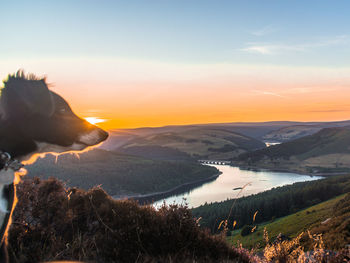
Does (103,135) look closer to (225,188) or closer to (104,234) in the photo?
(104,234)

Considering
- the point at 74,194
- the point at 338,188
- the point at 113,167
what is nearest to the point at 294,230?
the point at 338,188

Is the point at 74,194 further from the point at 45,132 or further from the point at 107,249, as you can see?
the point at 45,132

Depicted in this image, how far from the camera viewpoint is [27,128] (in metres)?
4.82

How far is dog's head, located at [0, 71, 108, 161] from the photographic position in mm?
4637

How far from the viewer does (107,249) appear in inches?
236

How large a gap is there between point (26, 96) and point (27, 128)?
51 centimetres

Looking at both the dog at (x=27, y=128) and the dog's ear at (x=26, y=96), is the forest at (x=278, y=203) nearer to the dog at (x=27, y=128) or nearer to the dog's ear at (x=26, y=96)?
the dog at (x=27, y=128)

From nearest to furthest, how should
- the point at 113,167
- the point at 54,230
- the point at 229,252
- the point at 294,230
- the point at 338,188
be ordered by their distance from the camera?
the point at 229,252
the point at 54,230
the point at 294,230
the point at 338,188
the point at 113,167

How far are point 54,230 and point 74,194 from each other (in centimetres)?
183

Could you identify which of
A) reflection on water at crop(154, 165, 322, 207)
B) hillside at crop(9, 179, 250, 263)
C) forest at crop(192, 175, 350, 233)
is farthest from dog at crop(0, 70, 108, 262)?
reflection on water at crop(154, 165, 322, 207)

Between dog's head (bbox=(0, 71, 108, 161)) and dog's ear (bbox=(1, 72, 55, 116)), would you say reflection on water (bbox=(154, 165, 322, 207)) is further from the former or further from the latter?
dog's ear (bbox=(1, 72, 55, 116))

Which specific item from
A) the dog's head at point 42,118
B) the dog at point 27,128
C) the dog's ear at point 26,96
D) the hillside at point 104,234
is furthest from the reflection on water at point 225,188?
the dog's ear at point 26,96

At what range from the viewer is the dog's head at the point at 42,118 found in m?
4.64

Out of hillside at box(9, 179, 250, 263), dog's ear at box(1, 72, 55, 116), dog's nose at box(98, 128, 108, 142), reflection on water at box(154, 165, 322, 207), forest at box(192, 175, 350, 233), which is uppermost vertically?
dog's ear at box(1, 72, 55, 116)
